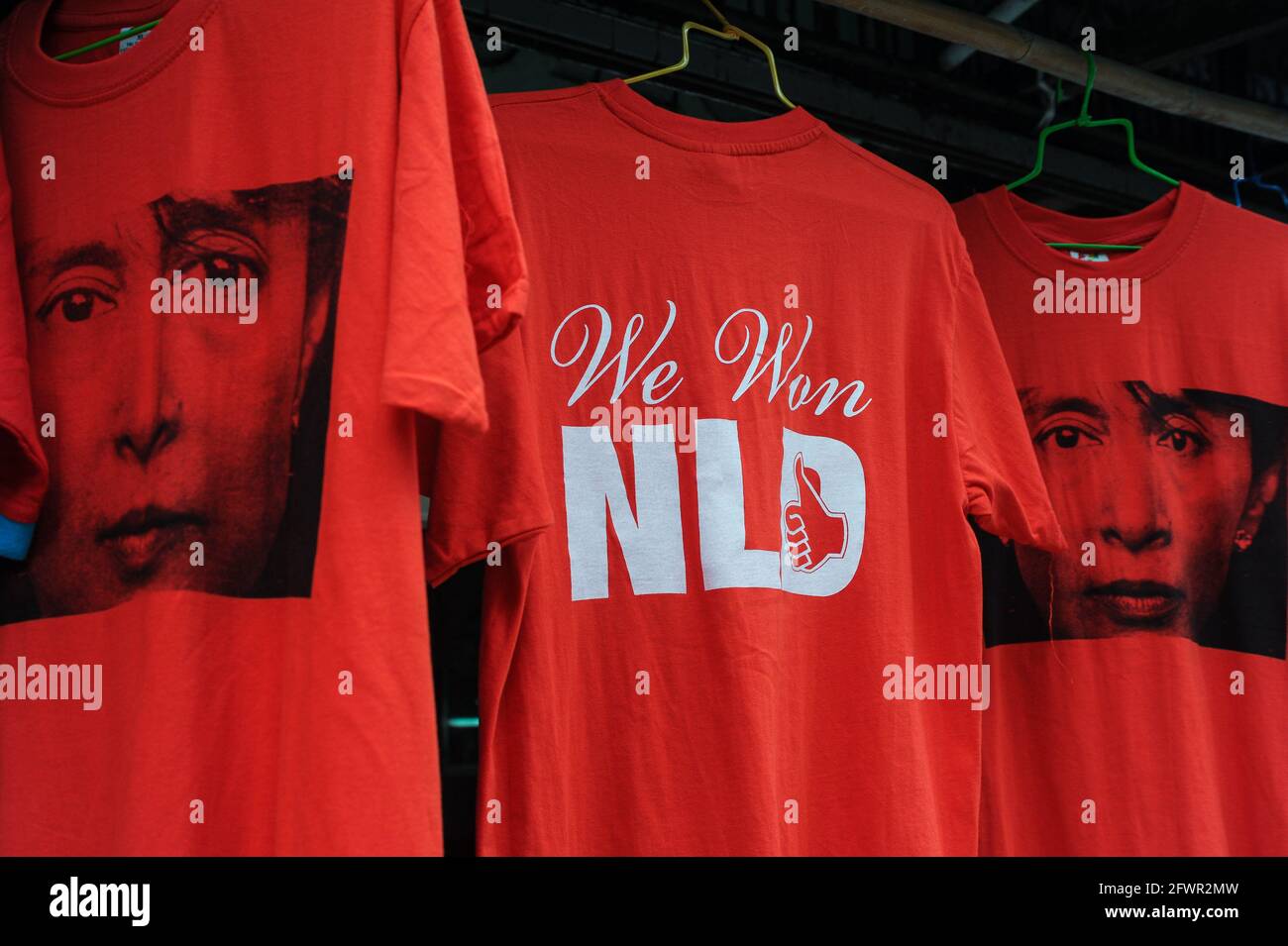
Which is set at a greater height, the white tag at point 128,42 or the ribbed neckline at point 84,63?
the white tag at point 128,42

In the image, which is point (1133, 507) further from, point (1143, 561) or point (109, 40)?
point (109, 40)

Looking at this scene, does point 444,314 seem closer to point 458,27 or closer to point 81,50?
point 458,27

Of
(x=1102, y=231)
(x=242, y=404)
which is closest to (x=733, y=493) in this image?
(x=242, y=404)

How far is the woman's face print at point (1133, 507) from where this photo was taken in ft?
6.04

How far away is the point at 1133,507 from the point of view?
1854mm

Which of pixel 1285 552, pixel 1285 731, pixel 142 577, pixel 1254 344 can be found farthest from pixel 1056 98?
pixel 142 577

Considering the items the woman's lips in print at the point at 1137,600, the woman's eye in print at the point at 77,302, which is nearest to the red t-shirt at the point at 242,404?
the woman's eye in print at the point at 77,302

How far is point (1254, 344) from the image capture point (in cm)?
192

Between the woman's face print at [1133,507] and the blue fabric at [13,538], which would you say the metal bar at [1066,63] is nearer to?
the woman's face print at [1133,507]

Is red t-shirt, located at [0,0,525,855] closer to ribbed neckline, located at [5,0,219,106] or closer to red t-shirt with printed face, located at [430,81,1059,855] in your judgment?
ribbed neckline, located at [5,0,219,106]

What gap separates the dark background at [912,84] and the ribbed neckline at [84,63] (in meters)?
0.44

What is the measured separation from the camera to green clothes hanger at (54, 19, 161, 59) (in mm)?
1430

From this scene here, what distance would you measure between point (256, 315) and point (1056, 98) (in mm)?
1314

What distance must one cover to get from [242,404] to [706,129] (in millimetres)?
705
